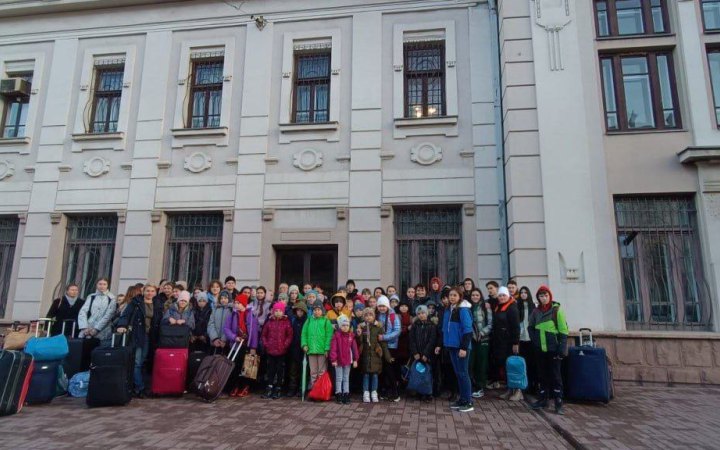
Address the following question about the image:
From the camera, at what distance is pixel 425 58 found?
11469 mm

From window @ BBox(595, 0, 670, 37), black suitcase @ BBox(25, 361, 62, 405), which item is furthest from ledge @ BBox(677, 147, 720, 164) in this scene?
black suitcase @ BBox(25, 361, 62, 405)

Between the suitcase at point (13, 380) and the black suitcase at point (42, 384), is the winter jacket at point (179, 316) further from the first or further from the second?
the suitcase at point (13, 380)

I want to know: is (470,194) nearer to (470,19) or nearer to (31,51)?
(470,19)

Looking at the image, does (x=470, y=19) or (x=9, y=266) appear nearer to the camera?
(x=470, y=19)

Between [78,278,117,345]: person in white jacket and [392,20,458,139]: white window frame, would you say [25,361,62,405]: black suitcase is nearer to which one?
[78,278,117,345]: person in white jacket

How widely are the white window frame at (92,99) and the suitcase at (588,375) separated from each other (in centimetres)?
1108

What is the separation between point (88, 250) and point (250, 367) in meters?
6.59

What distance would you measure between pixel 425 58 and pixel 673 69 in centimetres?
532

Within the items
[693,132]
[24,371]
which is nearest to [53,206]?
[24,371]

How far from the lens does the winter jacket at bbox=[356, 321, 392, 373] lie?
7.50 metres

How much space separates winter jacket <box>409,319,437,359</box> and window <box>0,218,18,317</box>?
10462 millimetres

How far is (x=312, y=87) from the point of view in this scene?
1180 centimetres

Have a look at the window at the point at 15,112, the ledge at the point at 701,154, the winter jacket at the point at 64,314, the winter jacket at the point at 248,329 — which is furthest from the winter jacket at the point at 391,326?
the window at the point at 15,112

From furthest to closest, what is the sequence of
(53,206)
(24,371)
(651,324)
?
(53,206), (651,324), (24,371)
